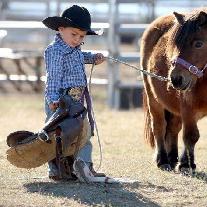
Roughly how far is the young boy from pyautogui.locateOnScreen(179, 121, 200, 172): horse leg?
1027mm

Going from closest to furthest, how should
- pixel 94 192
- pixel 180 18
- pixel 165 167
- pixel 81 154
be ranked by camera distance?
pixel 94 192 < pixel 81 154 < pixel 180 18 < pixel 165 167

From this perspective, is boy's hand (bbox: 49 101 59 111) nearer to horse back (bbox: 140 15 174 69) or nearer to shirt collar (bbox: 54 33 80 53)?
shirt collar (bbox: 54 33 80 53)

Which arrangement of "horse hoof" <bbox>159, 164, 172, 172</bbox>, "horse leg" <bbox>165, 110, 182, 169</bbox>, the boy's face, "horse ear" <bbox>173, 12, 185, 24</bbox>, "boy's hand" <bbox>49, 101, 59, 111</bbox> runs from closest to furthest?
1. "boy's hand" <bbox>49, 101, 59, 111</bbox>
2. the boy's face
3. "horse ear" <bbox>173, 12, 185, 24</bbox>
4. "horse hoof" <bbox>159, 164, 172, 172</bbox>
5. "horse leg" <bbox>165, 110, 182, 169</bbox>

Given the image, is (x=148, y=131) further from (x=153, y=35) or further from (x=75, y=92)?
(x=75, y=92)

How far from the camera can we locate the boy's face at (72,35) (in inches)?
238

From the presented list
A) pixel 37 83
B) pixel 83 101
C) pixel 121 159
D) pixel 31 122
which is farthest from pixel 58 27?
pixel 37 83

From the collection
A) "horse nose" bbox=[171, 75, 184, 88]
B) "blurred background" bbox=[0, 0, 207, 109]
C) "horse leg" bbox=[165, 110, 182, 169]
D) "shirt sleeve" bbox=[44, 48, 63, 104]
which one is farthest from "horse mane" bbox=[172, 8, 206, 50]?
"blurred background" bbox=[0, 0, 207, 109]

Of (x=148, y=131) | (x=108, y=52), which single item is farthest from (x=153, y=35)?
(x=108, y=52)

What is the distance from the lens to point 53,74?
601cm

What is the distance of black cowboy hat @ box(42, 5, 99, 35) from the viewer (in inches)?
235

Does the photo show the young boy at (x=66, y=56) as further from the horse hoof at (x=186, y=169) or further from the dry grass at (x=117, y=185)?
the horse hoof at (x=186, y=169)

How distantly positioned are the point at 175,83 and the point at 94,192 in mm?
1170

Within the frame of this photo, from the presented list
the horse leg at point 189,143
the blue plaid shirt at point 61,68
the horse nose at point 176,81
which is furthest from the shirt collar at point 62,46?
the horse leg at point 189,143

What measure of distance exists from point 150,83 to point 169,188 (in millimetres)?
1684
